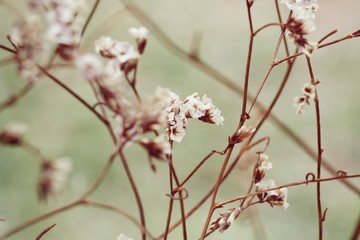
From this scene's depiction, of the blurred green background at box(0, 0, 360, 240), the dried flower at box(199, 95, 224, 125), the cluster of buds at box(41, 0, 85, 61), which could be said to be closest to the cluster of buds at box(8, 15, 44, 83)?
the cluster of buds at box(41, 0, 85, 61)

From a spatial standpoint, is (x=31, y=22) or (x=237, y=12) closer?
(x=31, y=22)

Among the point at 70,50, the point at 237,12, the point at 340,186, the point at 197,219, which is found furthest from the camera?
the point at 237,12

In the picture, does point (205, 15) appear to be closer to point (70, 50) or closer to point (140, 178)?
point (140, 178)

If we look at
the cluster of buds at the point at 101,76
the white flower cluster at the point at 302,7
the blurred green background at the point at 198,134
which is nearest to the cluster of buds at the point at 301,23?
the white flower cluster at the point at 302,7

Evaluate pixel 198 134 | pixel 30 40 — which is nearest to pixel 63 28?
pixel 30 40

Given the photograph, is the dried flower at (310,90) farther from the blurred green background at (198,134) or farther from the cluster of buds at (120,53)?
the blurred green background at (198,134)

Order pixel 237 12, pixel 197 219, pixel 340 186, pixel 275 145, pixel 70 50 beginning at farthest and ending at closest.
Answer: pixel 237 12
pixel 275 145
pixel 340 186
pixel 197 219
pixel 70 50

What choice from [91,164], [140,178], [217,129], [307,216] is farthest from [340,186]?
[91,164]
